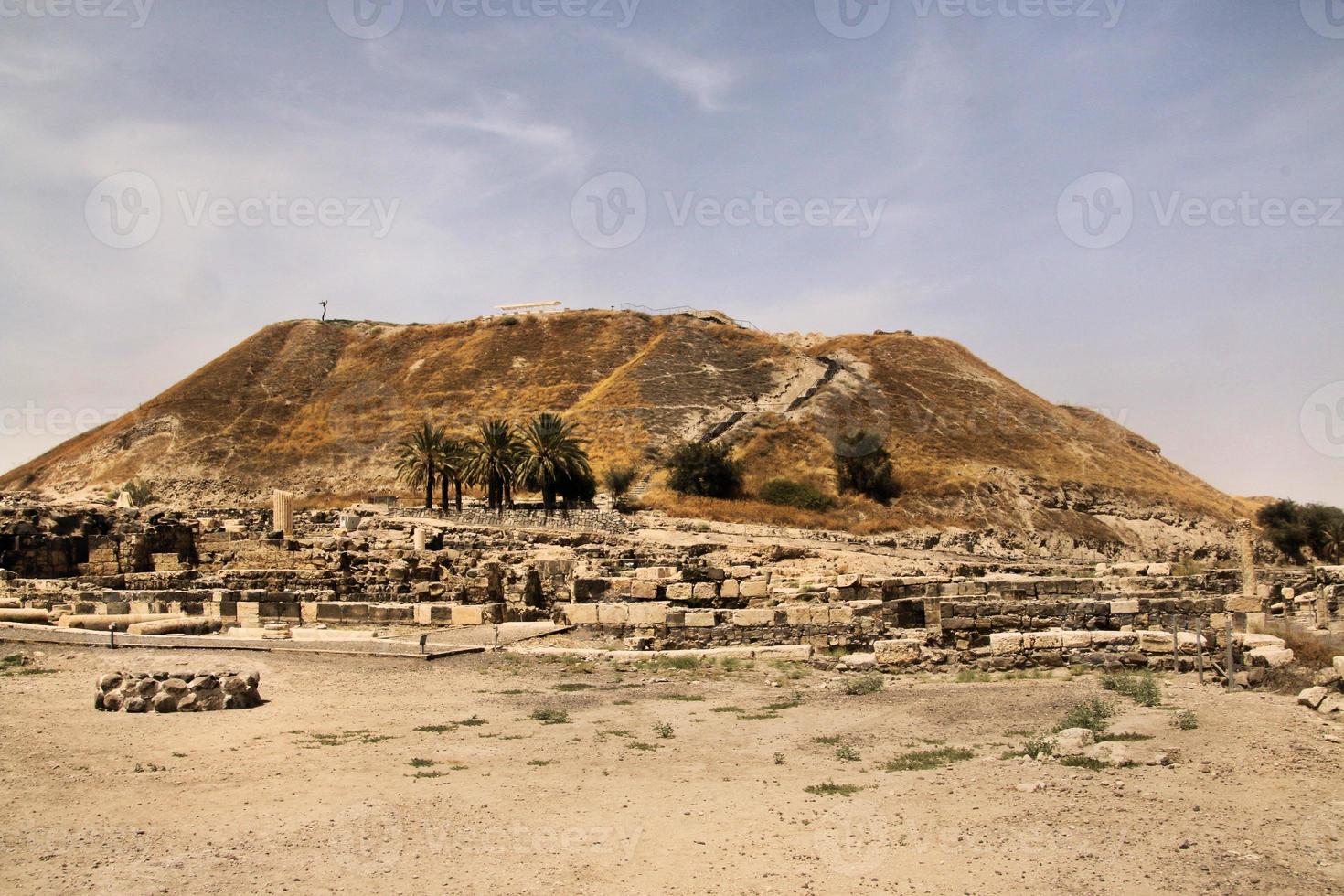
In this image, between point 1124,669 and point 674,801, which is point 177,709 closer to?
point 674,801

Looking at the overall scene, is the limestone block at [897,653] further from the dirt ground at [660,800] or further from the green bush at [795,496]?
the green bush at [795,496]

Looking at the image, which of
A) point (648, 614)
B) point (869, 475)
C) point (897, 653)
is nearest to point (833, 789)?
point (897, 653)

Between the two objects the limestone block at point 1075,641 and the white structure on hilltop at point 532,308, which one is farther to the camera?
the white structure on hilltop at point 532,308

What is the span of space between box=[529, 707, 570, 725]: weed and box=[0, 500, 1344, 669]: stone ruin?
4.67 m

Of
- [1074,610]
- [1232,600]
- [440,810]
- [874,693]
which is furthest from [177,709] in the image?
[1232,600]

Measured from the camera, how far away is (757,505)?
180 ft

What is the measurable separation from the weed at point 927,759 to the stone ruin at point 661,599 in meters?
4.77

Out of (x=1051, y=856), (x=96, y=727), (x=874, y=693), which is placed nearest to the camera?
(x=1051, y=856)

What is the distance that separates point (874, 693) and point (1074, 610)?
420 centimetres

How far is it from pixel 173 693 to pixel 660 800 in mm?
6220

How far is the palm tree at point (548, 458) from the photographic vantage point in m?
50.4

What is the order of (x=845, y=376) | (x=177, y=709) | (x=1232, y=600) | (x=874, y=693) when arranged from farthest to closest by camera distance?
1. (x=845, y=376)
2. (x=1232, y=600)
3. (x=874, y=693)
4. (x=177, y=709)

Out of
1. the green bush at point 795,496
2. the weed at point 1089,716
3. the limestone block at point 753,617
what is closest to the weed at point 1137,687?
the weed at point 1089,716

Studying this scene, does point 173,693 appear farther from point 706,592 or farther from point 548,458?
point 548,458
